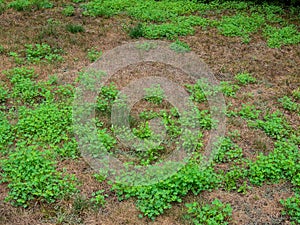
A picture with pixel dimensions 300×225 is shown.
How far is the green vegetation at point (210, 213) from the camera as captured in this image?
135 inches

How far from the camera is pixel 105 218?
3.55 m

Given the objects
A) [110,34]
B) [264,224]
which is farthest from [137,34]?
[264,224]

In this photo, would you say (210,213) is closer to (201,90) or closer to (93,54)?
(201,90)

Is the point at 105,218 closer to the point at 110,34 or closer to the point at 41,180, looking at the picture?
the point at 41,180

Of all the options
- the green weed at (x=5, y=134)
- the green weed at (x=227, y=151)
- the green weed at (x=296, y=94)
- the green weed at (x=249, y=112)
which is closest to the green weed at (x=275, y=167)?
the green weed at (x=227, y=151)

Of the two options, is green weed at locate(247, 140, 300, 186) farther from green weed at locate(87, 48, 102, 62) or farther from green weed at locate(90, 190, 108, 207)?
green weed at locate(87, 48, 102, 62)

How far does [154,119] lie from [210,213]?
1607mm

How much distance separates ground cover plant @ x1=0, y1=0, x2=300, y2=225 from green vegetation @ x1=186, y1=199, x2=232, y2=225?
12mm

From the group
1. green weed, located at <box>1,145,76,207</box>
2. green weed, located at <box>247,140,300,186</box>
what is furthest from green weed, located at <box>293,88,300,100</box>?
green weed, located at <box>1,145,76,207</box>

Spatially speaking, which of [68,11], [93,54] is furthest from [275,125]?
[68,11]

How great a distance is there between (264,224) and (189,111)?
70.9 inches

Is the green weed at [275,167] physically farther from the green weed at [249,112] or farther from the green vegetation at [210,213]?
the green weed at [249,112]

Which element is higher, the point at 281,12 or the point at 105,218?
the point at 281,12

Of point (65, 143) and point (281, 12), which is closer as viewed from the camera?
point (65, 143)
